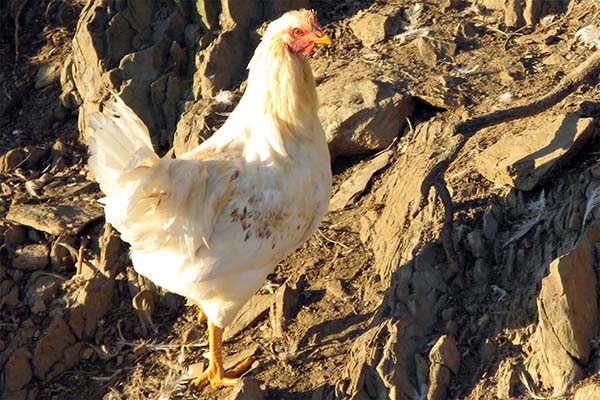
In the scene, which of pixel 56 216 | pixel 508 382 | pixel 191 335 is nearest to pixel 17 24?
pixel 56 216

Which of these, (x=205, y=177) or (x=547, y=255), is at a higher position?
(x=205, y=177)

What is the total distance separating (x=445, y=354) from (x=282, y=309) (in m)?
1.49

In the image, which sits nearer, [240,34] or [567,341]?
[567,341]

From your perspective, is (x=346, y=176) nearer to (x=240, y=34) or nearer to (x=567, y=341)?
(x=240, y=34)

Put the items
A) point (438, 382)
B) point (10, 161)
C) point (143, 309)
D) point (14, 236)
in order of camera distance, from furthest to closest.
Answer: point (10, 161) → point (14, 236) → point (143, 309) → point (438, 382)

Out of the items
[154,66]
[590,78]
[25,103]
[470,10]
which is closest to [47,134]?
[25,103]

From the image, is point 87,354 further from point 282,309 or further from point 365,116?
point 365,116

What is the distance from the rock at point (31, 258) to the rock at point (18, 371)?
35.0 inches

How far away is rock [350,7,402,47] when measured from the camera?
9.34 meters

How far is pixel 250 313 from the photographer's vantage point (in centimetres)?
798

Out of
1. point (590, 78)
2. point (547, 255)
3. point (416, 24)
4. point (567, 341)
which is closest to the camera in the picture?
point (567, 341)

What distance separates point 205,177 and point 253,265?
0.71 m

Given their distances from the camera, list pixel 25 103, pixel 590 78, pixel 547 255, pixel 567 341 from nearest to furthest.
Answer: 1. pixel 567 341
2. pixel 547 255
3. pixel 590 78
4. pixel 25 103

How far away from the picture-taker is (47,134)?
9859 millimetres
